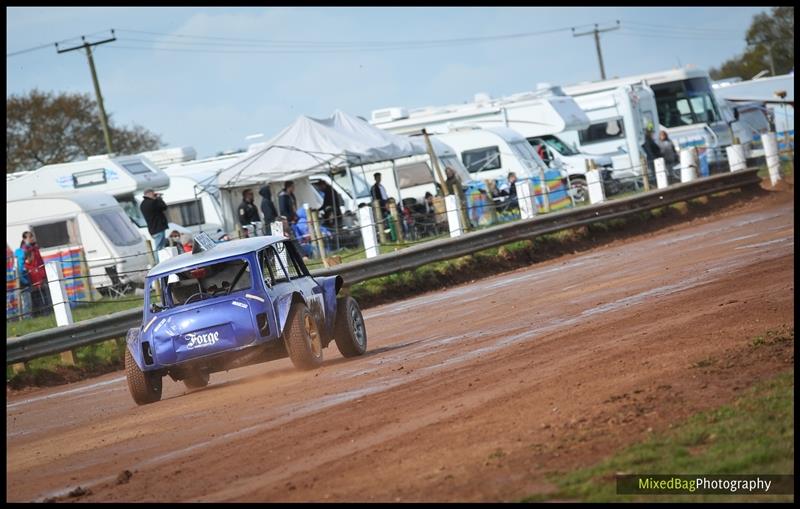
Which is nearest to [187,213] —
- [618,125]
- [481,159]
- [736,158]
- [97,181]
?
[97,181]

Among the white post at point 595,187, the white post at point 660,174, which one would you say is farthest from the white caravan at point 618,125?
the white post at point 595,187

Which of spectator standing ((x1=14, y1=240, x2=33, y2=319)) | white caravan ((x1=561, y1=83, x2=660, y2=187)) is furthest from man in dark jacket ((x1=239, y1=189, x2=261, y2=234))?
white caravan ((x1=561, y1=83, x2=660, y2=187))

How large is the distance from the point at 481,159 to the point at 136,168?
10.7 m

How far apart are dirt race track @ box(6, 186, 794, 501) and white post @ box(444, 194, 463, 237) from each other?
8.20 metres

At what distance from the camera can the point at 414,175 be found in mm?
37438

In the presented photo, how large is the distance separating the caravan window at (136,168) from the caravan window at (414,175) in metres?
7.32

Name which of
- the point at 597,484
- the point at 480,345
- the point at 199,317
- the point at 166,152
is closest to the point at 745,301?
the point at 480,345

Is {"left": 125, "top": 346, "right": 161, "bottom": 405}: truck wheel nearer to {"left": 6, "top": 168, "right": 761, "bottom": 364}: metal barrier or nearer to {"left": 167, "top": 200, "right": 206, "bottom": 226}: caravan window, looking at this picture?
{"left": 6, "top": 168, "right": 761, "bottom": 364}: metal barrier

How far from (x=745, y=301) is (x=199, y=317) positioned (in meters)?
5.65

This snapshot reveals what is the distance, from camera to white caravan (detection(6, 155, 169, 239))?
110ft

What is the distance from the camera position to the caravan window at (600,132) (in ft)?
142

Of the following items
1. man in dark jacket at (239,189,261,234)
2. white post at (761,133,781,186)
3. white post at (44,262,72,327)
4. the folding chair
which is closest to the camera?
white post at (44,262,72,327)

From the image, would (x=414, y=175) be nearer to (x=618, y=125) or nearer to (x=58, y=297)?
(x=618, y=125)

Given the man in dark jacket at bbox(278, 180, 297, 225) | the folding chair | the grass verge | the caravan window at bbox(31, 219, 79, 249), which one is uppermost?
the caravan window at bbox(31, 219, 79, 249)
